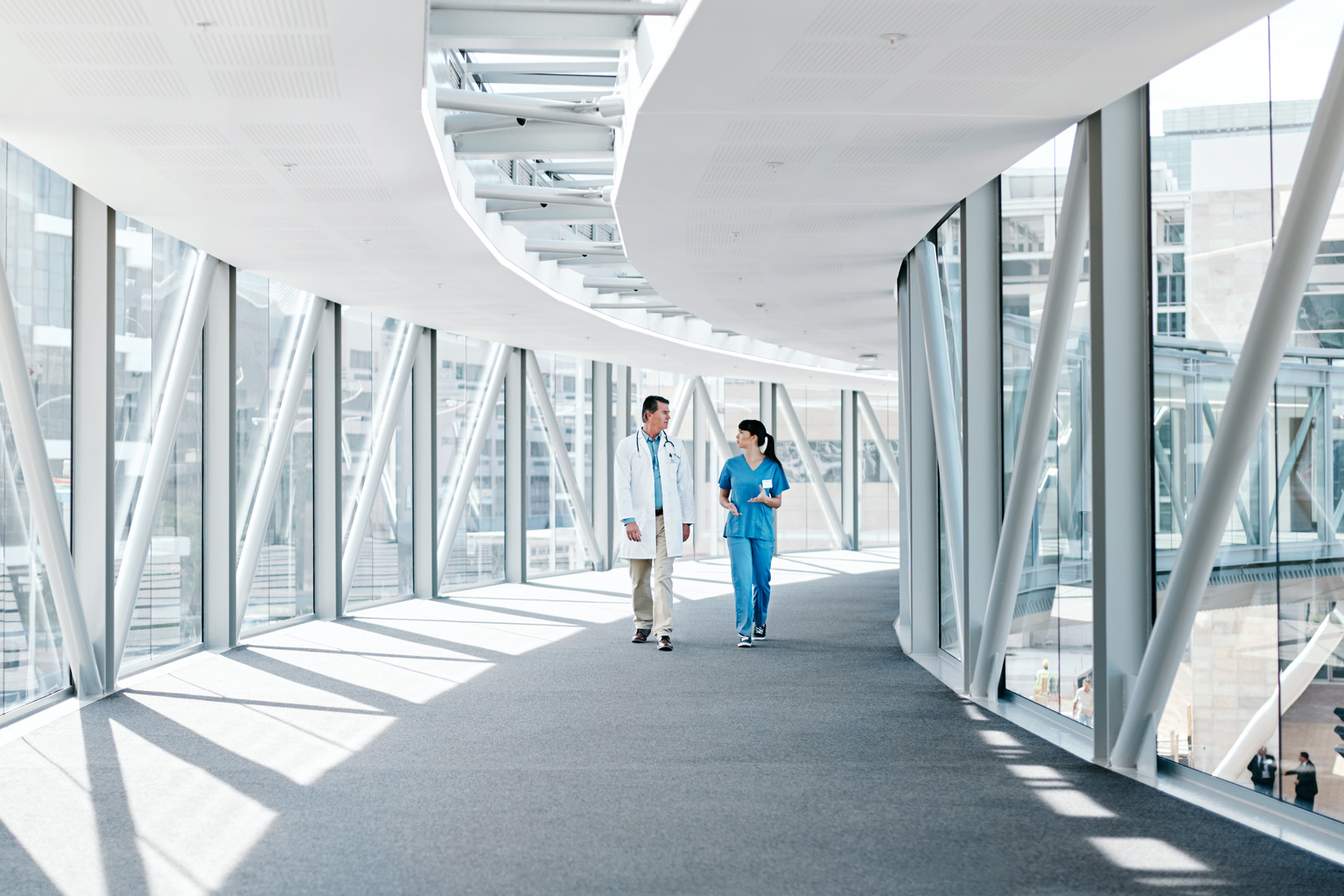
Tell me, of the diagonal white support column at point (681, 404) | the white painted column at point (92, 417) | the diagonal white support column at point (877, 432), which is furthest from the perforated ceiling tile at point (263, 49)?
the diagonal white support column at point (877, 432)

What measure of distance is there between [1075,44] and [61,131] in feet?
16.0

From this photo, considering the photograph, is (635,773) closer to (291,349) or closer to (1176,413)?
(1176,413)

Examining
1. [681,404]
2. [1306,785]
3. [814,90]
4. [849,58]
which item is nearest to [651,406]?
[814,90]

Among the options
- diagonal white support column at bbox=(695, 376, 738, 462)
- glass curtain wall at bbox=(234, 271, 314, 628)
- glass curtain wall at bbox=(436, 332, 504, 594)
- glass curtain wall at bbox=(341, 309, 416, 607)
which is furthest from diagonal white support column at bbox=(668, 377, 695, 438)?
glass curtain wall at bbox=(234, 271, 314, 628)

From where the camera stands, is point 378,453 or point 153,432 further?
point 378,453

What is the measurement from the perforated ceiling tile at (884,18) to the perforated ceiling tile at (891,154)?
1.46 meters

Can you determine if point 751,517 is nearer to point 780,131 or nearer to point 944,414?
point 944,414

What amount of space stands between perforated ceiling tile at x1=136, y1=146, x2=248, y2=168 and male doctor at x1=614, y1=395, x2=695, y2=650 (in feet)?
13.1

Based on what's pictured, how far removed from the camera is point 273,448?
10.9m

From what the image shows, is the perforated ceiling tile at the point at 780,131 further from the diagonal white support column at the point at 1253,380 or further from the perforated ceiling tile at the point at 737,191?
the diagonal white support column at the point at 1253,380

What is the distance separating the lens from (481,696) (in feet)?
23.8

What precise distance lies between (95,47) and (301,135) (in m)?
1.27

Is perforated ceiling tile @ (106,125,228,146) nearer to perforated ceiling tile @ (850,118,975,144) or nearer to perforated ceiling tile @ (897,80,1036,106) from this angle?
perforated ceiling tile @ (850,118,975,144)

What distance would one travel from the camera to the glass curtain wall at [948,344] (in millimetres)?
8117
